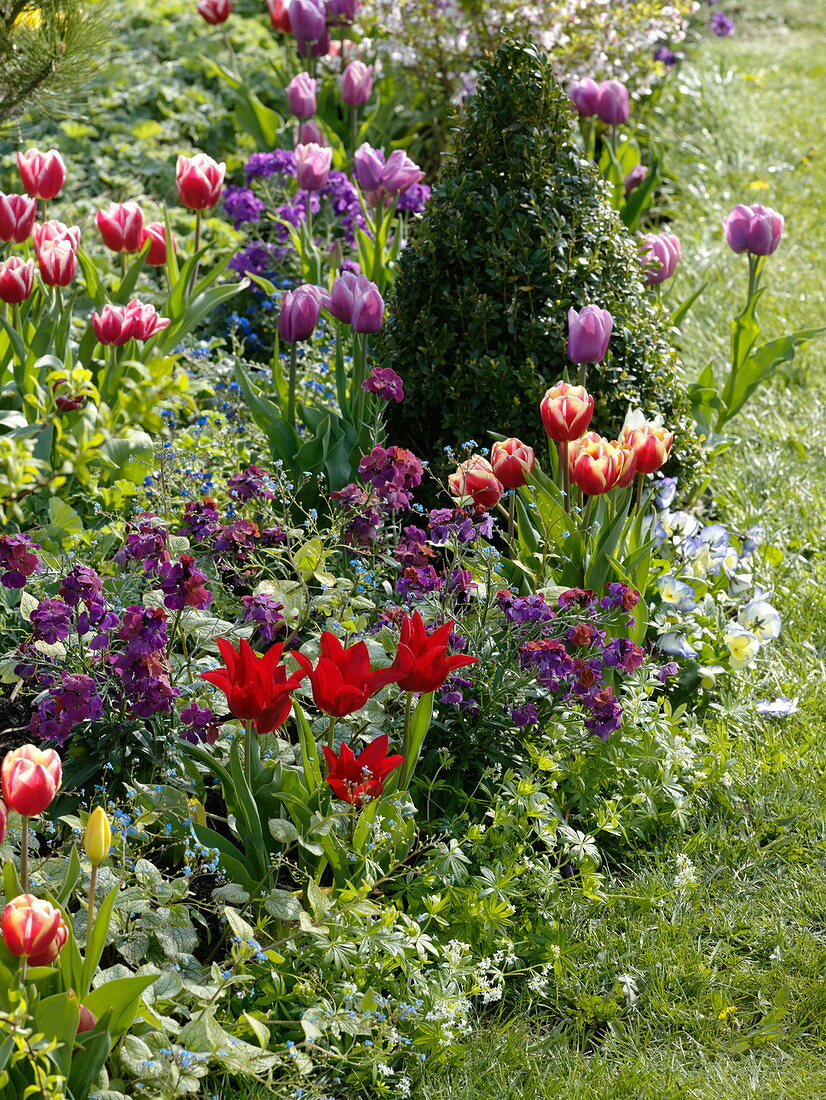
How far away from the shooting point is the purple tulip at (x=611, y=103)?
466 centimetres

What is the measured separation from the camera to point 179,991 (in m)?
2.03

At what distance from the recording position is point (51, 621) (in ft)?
8.15

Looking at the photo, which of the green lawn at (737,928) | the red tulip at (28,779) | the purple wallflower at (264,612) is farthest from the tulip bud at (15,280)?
the green lawn at (737,928)

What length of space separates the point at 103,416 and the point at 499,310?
1483 mm

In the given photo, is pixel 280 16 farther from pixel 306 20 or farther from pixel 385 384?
pixel 385 384

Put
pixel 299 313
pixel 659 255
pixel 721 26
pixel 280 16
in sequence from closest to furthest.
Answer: pixel 299 313 → pixel 659 255 → pixel 280 16 → pixel 721 26

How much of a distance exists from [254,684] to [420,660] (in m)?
0.31

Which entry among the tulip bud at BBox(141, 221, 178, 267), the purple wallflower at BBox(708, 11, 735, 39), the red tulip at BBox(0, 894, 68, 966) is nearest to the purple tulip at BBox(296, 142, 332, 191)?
the tulip bud at BBox(141, 221, 178, 267)

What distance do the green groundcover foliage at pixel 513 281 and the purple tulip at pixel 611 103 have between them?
3.80 feet

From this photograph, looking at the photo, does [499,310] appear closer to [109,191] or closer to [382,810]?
[382,810]

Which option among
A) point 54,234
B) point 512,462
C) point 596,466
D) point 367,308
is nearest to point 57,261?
point 54,234

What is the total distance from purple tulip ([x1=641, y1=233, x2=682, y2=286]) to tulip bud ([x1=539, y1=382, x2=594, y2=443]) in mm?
1274

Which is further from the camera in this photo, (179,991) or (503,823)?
(503,823)

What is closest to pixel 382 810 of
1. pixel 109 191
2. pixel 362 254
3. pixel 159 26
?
pixel 362 254
